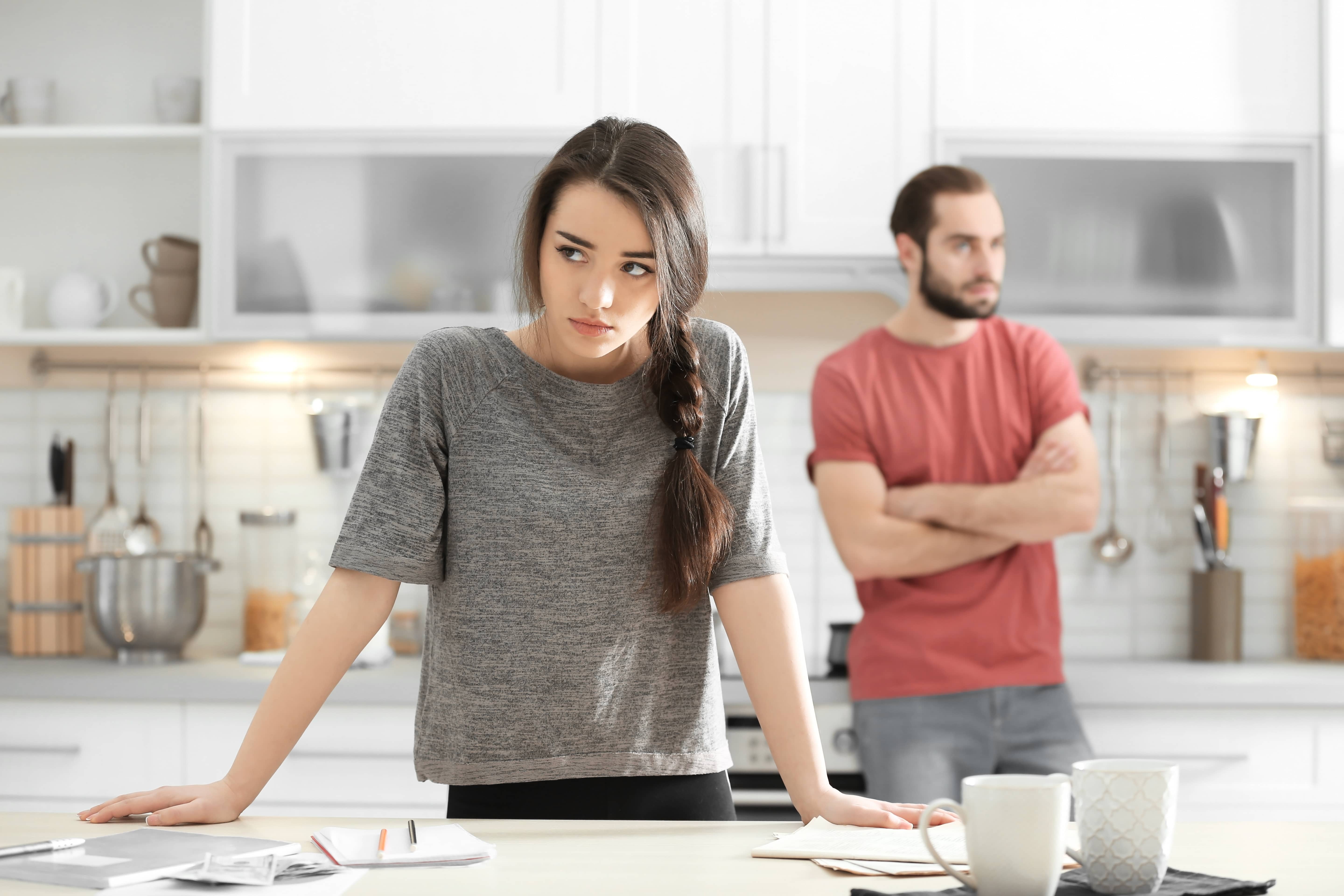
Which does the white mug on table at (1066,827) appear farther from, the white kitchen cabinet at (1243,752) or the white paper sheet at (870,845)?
the white kitchen cabinet at (1243,752)

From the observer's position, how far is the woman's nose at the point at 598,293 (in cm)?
105

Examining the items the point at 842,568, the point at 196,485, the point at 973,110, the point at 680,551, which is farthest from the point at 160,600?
the point at 973,110

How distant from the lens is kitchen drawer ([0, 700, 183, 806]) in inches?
84.7

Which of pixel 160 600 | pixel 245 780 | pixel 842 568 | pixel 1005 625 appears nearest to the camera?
pixel 245 780

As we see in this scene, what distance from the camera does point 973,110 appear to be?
2.35 meters

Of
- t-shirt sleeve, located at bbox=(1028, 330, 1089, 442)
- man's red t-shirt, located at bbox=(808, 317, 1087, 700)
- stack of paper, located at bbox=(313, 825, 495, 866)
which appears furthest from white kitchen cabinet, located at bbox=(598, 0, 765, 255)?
stack of paper, located at bbox=(313, 825, 495, 866)

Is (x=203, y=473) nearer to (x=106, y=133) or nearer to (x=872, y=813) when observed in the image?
(x=106, y=133)

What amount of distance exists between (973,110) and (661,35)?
25.5 inches

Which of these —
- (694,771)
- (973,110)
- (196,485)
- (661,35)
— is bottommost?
(694,771)

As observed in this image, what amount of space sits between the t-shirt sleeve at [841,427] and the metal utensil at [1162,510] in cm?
94

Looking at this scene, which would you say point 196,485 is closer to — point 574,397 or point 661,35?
point 661,35

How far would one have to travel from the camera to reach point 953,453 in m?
2.02

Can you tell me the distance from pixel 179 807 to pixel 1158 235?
2126 millimetres

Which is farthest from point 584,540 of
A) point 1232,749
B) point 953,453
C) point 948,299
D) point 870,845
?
point 1232,749
